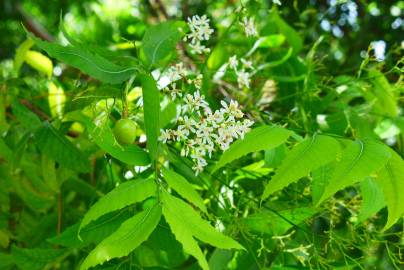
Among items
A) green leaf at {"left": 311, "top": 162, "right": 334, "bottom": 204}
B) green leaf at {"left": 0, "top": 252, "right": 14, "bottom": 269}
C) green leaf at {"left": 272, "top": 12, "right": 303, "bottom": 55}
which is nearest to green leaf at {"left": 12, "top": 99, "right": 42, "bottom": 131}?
green leaf at {"left": 0, "top": 252, "right": 14, "bottom": 269}

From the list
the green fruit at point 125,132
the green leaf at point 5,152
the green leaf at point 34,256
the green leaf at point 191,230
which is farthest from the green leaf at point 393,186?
the green leaf at point 5,152

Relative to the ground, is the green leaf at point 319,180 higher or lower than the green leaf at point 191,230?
lower

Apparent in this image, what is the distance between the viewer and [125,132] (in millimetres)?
653

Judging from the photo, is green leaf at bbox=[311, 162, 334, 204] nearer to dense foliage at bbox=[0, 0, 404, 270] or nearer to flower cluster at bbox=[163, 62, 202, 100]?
dense foliage at bbox=[0, 0, 404, 270]

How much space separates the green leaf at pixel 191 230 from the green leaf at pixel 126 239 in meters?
0.02

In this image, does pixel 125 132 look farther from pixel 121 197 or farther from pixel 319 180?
pixel 319 180

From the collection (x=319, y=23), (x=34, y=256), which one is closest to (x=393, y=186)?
(x=34, y=256)

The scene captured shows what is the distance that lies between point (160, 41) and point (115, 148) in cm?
19

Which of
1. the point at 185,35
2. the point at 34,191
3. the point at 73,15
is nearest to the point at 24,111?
the point at 34,191

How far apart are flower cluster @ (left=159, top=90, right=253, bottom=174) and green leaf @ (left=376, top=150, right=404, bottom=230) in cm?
14

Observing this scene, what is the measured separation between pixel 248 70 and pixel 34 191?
39 cm

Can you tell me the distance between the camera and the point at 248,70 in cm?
Result: 108

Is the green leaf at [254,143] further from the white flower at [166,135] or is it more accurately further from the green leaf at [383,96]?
the green leaf at [383,96]

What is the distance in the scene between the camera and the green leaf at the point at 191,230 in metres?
0.56
